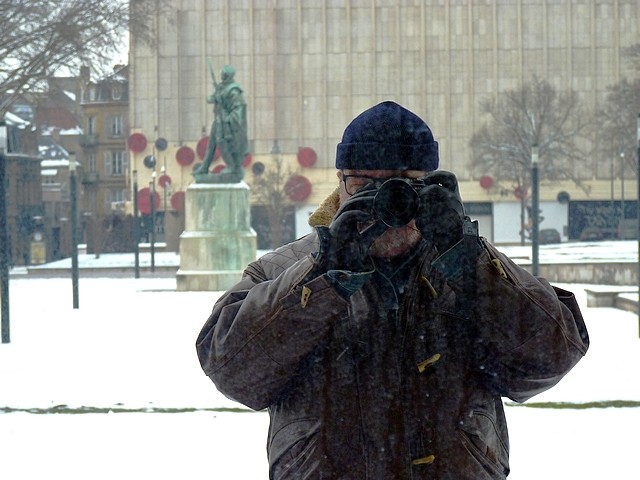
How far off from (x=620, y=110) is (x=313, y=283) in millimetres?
49875

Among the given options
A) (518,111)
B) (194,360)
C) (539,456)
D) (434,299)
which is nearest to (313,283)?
(434,299)

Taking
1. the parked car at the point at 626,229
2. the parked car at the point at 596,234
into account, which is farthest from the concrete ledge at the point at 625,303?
the parked car at the point at 596,234

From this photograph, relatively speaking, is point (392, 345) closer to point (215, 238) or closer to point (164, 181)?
point (215, 238)

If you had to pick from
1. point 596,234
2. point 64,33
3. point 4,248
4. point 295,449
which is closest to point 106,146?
point 596,234

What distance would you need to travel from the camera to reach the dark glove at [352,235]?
2.25m

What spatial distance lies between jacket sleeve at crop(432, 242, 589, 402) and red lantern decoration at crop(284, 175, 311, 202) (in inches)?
2277

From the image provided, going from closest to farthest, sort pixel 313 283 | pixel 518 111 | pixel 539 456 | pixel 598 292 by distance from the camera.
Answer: pixel 313 283, pixel 539 456, pixel 598 292, pixel 518 111

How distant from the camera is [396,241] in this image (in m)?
2.33

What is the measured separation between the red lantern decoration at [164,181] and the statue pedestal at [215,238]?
36.7 meters

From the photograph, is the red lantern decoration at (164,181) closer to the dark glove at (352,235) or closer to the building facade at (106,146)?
the building facade at (106,146)

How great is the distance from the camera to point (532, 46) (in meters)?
62.7

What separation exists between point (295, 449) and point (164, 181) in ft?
191

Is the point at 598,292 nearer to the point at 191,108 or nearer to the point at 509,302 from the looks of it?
the point at 509,302

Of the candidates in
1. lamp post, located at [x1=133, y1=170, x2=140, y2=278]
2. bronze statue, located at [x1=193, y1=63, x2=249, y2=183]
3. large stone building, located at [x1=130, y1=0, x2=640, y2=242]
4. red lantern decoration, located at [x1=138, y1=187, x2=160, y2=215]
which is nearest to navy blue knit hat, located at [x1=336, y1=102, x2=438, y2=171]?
bronze statue, located at [x1=193, y1=63, x2=249, y2=183]
